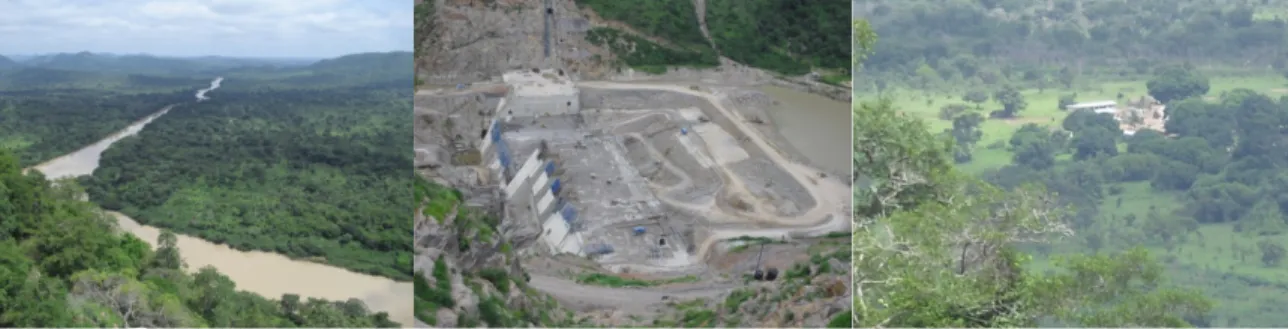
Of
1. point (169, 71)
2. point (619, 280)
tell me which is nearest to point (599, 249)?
point (619, 280)

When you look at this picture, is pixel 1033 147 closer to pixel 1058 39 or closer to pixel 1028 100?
pixel 1028 100

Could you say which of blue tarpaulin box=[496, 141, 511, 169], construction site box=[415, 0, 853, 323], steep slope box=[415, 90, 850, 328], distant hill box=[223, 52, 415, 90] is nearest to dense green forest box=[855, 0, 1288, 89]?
construction site box=[415, 0, 853, 323]

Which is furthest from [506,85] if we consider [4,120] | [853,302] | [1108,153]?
[1108,153]

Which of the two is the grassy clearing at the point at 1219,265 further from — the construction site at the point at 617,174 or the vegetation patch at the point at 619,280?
the vegetation patch at the point at 619,280

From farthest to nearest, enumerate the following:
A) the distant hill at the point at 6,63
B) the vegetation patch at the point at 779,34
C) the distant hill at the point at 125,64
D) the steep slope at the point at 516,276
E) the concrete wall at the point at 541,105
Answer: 1. the distant hill at the point at 125,64
2. the vegetation patch at the point at 779,34
3. the distant hill at the point at 6,63
4. the concrete wall at the point at 541,105
5. the steep slope at the point at 516,276

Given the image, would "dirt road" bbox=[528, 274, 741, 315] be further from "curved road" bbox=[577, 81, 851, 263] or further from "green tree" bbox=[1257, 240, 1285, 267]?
"green tree" bbox=[1257, 240, 1285, 267]

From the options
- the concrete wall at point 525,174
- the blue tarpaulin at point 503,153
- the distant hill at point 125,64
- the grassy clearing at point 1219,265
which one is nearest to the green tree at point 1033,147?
the grassy clearing at point 1219,265

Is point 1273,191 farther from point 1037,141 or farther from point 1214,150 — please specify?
point 1037,141
